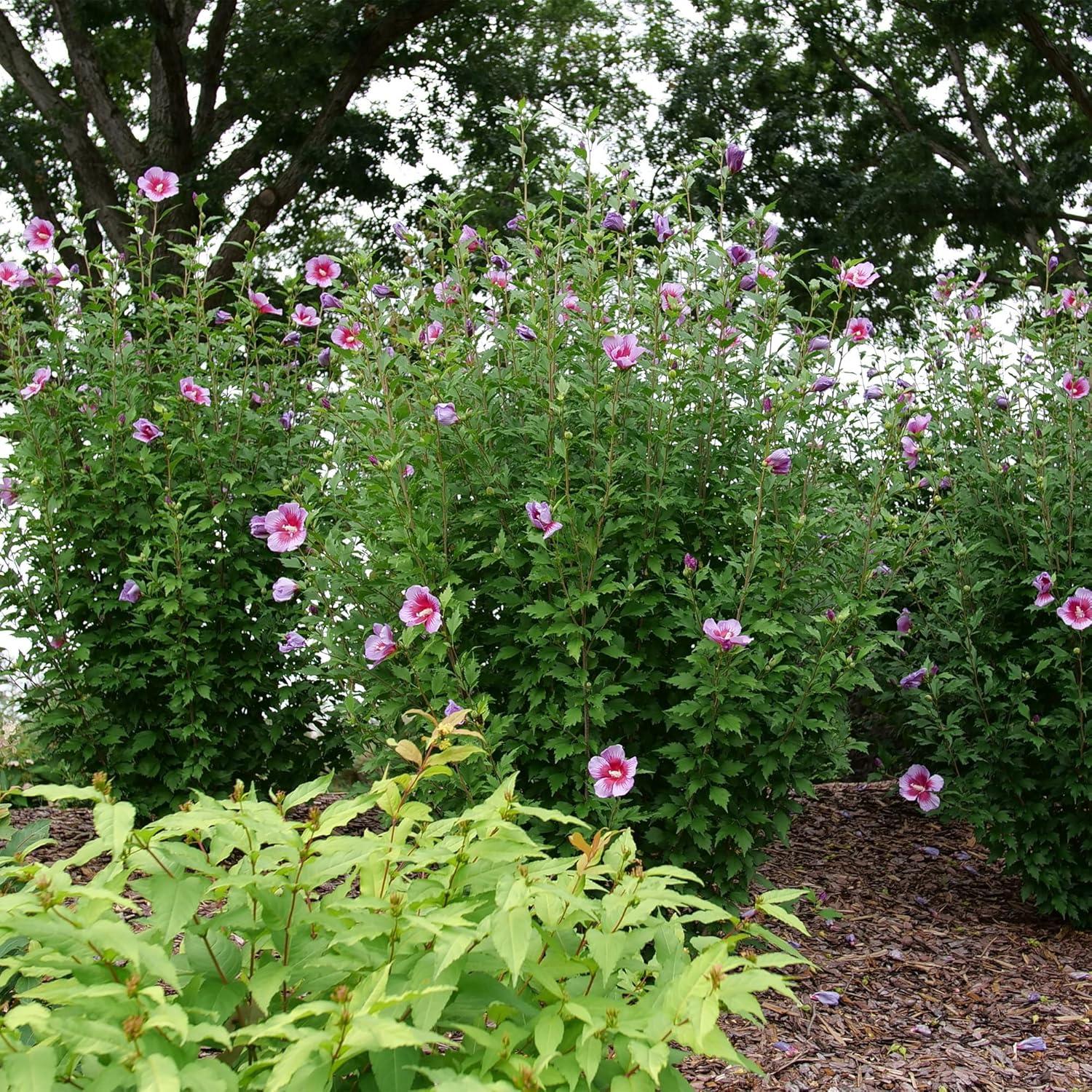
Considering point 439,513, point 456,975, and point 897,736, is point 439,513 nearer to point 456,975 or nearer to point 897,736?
point 456,975

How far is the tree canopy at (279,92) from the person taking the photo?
11734 mm

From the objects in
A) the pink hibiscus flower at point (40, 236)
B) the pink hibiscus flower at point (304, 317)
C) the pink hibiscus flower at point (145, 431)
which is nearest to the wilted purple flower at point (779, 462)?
the pink hibiscus flower at point (304, 317)

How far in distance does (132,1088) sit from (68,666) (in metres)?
3.44

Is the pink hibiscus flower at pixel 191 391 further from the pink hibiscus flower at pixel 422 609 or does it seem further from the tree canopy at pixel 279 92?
the tree canopy at pixel 279 92

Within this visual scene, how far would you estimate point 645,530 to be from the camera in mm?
3588

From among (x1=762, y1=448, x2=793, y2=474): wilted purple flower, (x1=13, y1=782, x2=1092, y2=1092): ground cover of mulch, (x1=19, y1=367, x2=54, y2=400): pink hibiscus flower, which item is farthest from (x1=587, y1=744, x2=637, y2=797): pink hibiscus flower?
(x1=19, y1=367, x2=54, y2=400): pink hibiscus flower

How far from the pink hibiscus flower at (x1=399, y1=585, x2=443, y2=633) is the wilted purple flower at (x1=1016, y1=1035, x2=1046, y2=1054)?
2.20 metres

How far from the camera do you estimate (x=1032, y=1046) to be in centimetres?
352

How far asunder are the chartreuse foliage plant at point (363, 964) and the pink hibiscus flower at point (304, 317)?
333cm

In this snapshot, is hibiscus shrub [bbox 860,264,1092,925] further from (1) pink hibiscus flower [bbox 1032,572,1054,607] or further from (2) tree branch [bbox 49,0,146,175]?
(2) tree branch [bbox 49,0,146,175]

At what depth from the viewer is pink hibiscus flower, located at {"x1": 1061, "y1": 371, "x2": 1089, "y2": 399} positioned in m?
4.18

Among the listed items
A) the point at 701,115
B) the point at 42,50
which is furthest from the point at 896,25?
the point at 42,50

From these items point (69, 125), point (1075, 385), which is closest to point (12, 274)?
point (1075, 385)

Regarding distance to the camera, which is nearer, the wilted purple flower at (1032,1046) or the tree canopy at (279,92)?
the wilted purple flower at (1032,1046)
